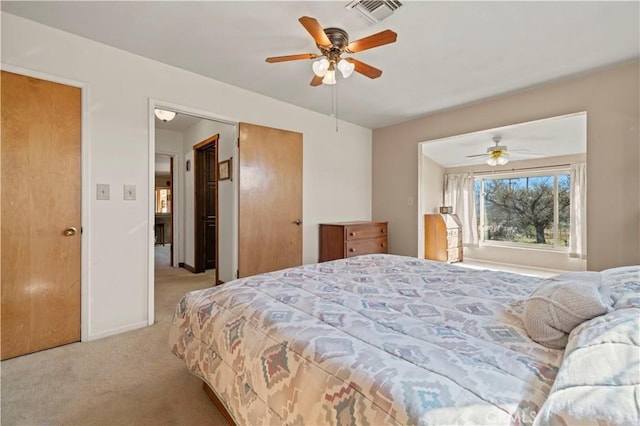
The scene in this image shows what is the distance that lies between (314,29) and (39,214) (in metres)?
2.41

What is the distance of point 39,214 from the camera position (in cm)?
221

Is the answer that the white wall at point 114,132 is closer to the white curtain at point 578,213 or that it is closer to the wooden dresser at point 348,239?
the wooden dresser at point 348,239

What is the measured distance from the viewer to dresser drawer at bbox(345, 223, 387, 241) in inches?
158

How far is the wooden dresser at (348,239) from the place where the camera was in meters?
3.96

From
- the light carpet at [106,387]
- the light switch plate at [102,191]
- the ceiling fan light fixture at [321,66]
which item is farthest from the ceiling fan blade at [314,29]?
the light carpet at [106,387]

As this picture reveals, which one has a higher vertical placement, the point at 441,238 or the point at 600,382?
the point at 600,382

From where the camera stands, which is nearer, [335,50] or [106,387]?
[106,387]

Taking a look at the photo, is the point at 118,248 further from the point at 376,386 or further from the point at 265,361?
the point at 376,386

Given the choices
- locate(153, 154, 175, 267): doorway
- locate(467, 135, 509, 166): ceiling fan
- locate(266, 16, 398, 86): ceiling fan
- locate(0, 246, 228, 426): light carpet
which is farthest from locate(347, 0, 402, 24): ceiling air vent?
locate(153, 154, 175, 267): doorway

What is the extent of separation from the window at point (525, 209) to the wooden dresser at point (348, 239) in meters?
3.32

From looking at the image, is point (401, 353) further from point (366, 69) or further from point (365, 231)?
point (365, 231)

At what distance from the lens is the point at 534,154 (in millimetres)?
5363

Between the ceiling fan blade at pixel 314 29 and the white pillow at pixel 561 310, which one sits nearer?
the white pillow at pixel 561 310

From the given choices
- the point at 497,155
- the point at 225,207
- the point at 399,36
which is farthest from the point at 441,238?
the point at 399,36
